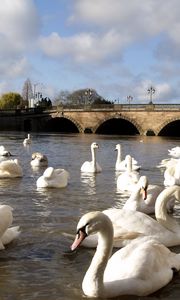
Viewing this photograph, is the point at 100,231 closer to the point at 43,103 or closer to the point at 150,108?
the point at 150,108

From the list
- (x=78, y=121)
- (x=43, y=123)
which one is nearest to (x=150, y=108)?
A: (x=78, y=121)

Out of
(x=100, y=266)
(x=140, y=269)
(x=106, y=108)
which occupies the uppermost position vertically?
→ (x=106, y=108)

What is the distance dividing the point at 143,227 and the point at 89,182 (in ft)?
25.9

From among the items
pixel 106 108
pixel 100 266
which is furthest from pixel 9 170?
pixel 106 108

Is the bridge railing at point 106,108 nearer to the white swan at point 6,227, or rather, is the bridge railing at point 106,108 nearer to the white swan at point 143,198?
the white swan at point 143,198

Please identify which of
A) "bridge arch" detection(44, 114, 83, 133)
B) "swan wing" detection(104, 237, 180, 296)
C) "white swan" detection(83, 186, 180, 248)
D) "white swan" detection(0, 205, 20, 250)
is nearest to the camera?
"swan wing" detection(104, 237, 180, 296)

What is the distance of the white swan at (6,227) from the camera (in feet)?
23.1

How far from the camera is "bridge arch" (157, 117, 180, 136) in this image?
65000mm

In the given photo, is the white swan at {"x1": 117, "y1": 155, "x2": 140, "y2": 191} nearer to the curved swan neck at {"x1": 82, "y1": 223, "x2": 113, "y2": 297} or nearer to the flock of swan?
the flock of swan

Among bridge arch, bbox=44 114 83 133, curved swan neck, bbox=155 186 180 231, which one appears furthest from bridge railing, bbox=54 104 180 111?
curved swan neck, bbox=155 186 180 231

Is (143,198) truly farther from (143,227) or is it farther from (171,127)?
(171,127)

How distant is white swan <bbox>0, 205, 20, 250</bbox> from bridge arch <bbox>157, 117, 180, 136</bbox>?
57.8 m

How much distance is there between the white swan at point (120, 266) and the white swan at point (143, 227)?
904mm

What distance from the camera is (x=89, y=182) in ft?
50.4
